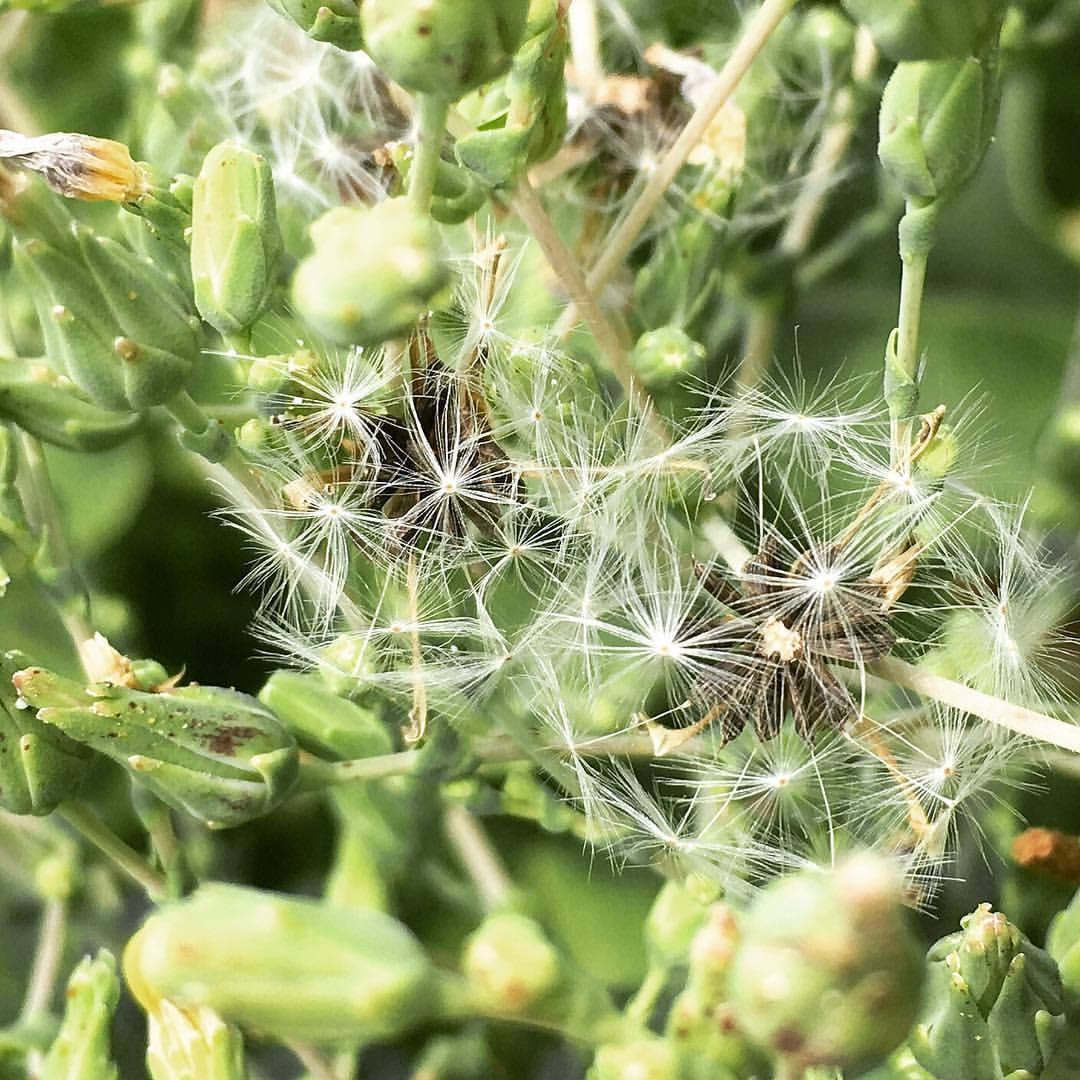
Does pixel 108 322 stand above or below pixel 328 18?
below

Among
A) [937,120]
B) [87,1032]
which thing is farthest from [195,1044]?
[937,120]

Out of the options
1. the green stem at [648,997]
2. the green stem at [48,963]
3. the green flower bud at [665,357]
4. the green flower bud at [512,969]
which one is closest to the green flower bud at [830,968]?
the green flower bud at [512,969]

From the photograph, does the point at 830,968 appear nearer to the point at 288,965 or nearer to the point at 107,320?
the point at 288,965

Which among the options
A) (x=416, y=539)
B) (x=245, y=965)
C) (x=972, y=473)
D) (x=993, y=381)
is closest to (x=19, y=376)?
(x=416, y=539)

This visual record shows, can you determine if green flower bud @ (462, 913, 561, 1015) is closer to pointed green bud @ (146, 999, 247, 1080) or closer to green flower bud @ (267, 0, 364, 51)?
pointed green bud @ (146, 999, 247, 1080)

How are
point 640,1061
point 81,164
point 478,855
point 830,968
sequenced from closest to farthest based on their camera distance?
point 830,968
point 640,1061
point 81,164
point 478,855

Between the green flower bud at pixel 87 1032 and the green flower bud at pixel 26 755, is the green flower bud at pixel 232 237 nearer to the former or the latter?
the green flower bud at pixel 26 755
